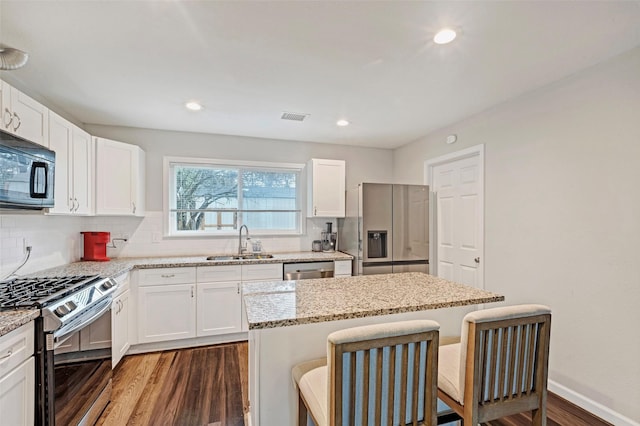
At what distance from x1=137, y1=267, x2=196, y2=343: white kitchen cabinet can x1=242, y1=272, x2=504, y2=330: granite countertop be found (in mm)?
1534

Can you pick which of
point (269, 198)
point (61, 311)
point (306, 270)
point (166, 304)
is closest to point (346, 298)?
point (61, 311)

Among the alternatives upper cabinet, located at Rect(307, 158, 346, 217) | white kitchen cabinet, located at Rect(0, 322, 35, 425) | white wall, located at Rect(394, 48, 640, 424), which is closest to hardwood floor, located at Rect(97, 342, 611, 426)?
white wall, located at Rect(394, 48, 640, 424)

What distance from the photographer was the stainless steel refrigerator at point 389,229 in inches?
137

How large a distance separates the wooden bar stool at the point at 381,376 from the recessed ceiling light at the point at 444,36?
5.28ft

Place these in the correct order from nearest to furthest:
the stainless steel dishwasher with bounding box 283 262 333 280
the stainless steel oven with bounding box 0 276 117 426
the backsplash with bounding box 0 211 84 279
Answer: the stainless steel oven with bounding box 0 276 117 426
the backsplash with bounding box 0 211 84 279
the stainless steel dishwasher with bounding box 283 262 333 280

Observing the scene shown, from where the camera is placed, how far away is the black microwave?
160 cm

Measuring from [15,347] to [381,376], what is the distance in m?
1.68

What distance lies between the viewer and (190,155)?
371cm

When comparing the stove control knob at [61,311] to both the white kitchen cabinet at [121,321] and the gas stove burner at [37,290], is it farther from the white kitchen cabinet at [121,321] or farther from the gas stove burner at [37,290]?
the white kitchen cabinet at [121,321]

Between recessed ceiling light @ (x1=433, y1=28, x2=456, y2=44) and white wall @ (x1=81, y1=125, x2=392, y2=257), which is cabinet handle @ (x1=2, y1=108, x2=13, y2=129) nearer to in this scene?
white wall @ (x1=81, y1=125, x2=392, y2=257)

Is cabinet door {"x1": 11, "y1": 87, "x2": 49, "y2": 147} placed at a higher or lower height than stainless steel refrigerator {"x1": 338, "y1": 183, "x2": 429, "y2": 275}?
higher

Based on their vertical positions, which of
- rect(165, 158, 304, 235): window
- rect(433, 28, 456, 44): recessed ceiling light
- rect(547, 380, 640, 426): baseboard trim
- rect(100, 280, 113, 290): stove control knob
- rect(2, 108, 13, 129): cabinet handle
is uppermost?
rect(433, 28, 456, 44): recessed ceiling light

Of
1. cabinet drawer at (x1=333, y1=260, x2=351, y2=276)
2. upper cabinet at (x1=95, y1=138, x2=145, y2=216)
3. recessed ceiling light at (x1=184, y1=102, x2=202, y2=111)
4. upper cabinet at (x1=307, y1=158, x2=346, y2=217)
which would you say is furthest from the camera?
upper cabinet at (x1=307, y1=158, x2=346, y2=217)

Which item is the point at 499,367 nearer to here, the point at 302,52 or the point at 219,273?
the point at 302,52
